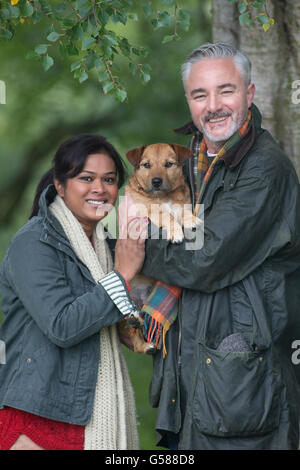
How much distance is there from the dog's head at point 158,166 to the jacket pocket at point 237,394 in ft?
4.59

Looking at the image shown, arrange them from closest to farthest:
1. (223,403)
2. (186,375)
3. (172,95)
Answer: (223,403), (186,375), (172,95)

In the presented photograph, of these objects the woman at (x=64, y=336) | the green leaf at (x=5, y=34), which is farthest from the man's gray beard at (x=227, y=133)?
the green leaf at (x=5, y=34)

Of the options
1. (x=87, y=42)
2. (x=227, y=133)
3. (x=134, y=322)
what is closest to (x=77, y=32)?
(x=87, y=42)

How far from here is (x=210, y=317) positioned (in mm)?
3248

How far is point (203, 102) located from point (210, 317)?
3.89 ft

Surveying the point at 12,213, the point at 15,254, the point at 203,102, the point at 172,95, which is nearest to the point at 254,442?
the point at 15,254

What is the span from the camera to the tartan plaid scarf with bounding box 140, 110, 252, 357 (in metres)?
3.48

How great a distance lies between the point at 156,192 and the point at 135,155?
0.30m

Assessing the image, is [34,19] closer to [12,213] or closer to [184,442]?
[184,442]

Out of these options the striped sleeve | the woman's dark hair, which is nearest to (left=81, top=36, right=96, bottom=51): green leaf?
the woman's dark hair

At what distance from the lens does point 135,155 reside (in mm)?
4359

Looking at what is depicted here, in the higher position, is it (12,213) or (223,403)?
(12,213)

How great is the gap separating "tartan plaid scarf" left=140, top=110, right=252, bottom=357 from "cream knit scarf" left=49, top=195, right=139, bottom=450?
22cm

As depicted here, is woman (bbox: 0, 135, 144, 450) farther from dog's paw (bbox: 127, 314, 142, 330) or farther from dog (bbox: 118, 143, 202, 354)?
dog (bbox: 118, 143, 202, 354)
